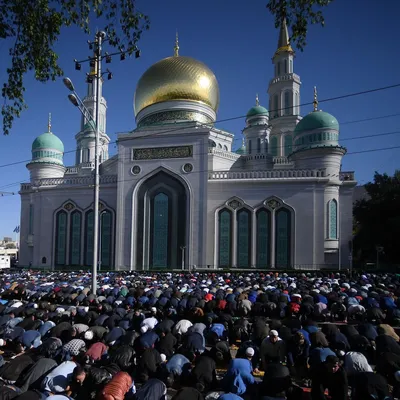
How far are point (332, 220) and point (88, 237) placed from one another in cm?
1667

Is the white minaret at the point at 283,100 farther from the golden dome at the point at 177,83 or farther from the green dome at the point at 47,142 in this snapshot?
the green dome at the point at 47,142

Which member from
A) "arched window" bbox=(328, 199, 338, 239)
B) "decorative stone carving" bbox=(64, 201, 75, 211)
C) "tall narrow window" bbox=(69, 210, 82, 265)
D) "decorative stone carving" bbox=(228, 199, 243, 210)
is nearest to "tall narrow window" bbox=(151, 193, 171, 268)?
"decorative stone carving" bbox=(228, 199, 243, 210)

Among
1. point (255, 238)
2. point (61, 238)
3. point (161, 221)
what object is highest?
point (161, 221)

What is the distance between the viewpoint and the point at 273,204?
25.0m

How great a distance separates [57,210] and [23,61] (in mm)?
23105

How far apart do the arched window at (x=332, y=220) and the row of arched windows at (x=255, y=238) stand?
244 cm

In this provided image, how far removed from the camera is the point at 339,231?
2488 centimetres

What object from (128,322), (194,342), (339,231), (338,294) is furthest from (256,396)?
(339,231)

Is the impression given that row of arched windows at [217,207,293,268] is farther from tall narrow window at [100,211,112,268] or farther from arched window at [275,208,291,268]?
tall narrow window at [100,211,112,268]

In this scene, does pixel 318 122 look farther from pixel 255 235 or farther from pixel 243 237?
pixel 243 237

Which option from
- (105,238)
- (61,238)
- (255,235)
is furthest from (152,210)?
(61,238)

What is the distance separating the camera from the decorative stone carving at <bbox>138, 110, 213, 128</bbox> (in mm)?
27953

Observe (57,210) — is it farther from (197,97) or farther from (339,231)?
(339,231)

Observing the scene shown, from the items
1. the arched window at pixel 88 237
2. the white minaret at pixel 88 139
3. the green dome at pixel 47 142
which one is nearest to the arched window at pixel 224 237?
the arched window at pixel 88 237
